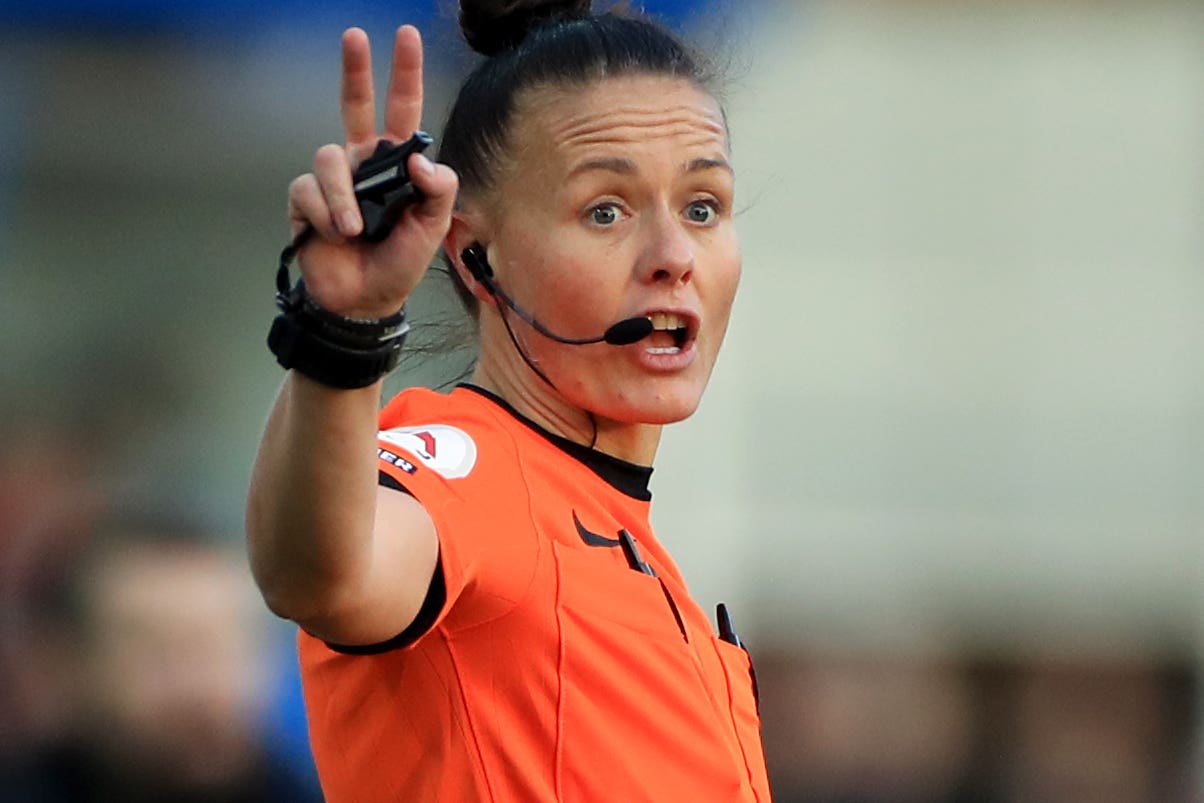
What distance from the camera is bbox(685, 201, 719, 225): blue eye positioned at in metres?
2.60

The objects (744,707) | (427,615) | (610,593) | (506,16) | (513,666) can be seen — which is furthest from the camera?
(506,16)

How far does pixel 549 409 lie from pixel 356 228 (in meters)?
0.79

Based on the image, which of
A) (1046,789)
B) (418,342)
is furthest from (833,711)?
(418,342)

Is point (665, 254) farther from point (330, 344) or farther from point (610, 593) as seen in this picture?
point (330, 344)

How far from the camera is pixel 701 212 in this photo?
2.61 m

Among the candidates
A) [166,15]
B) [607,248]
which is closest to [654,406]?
[607,248]

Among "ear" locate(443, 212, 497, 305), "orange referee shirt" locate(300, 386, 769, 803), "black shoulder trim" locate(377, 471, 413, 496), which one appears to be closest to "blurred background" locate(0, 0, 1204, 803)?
"ear" locate(443, 212, 497, 305)

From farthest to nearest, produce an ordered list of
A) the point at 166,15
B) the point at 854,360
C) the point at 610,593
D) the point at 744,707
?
the point at 854,360 < the point at 166,15 < the point at 744,707 < the point at 610,593

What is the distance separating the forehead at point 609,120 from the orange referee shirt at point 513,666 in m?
0.35

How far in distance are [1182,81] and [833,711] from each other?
105 inches

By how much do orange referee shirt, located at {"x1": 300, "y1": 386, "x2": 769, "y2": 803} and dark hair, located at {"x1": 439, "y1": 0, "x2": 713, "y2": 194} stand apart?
40 centimetres

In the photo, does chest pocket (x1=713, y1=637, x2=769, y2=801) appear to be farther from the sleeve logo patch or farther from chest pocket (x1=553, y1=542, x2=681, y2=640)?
the sleeve logo patch

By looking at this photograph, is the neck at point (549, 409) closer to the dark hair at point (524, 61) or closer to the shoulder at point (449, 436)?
the shoulder at point (449, 436)

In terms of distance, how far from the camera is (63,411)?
613 centimetres
